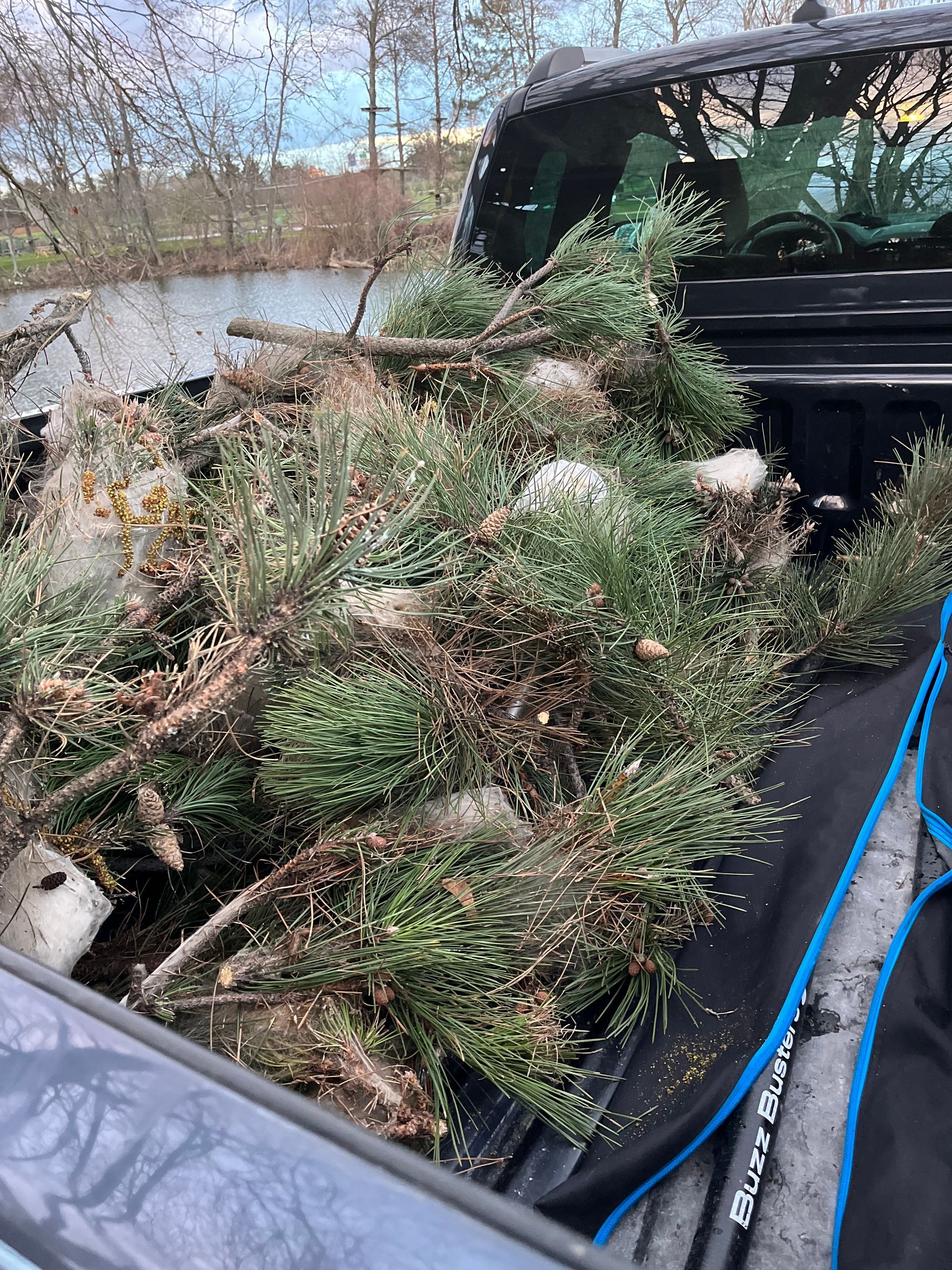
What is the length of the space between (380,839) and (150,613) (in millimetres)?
300

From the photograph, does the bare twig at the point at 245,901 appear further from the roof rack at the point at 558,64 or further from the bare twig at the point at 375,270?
the roof rack at the point at 558,64

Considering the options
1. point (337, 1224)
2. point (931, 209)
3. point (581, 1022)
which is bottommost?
point (581, 1022)

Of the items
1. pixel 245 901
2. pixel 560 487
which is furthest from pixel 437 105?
pixel 245 901

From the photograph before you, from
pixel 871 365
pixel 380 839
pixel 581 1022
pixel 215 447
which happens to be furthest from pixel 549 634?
pixel 871 365

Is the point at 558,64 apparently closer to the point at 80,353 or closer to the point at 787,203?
the point at 787,203

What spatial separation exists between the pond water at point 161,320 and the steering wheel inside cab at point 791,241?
0.71 metres

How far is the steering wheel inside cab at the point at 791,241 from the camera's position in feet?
5.40

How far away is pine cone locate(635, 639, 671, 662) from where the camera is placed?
0.89m

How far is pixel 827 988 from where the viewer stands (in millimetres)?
877

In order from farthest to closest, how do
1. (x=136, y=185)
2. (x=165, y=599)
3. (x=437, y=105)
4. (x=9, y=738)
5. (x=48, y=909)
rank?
(x=437, y=105), (x=136, y=185), (x=165, y=599), (x=48, y=909), (x=9, y=738)

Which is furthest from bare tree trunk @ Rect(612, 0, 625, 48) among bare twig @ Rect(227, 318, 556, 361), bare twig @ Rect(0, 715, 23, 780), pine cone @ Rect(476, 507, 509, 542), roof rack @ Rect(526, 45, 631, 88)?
bare twig @ Rect(0, 715, 23, 780)

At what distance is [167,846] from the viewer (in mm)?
663

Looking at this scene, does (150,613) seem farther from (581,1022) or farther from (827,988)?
(827,988)

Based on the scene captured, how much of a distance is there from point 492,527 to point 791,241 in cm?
117
